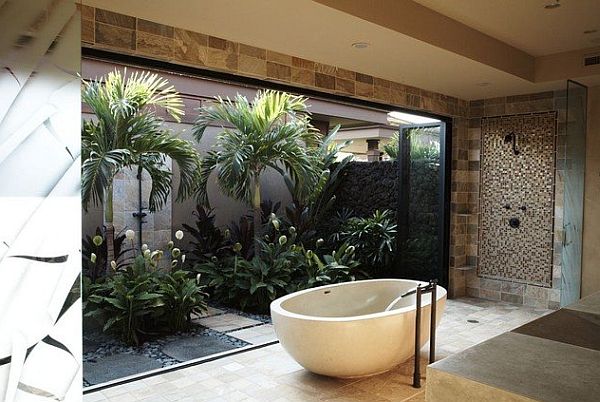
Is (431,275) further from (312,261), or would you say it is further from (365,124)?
(365,124)

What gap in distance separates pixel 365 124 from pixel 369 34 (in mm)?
6706

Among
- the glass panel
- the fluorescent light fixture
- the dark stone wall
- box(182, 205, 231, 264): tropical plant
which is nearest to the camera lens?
the glass panel

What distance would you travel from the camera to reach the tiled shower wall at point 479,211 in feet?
19.0

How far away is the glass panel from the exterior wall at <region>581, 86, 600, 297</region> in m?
0.09

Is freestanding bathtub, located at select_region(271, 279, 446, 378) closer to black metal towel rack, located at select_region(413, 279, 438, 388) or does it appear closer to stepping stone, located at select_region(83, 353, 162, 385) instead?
black metal towel rack, located at select_region(413, 279, 438, 388)

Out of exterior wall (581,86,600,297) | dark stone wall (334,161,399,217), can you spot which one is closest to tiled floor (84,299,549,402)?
exterior wall (581,86,600,297)

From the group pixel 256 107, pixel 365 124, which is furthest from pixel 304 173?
pixel 365 124

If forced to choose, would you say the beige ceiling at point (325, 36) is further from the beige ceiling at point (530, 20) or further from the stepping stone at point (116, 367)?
the stepping stone at point (116, 367)

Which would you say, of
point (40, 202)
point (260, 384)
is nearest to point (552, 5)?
point (260, 384)

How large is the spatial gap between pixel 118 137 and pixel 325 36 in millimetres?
2329

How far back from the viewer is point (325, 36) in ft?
12.1

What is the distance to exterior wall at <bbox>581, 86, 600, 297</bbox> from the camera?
5.55 meters

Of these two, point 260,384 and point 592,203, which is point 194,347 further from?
point 592,203

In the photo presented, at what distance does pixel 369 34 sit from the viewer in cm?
363
